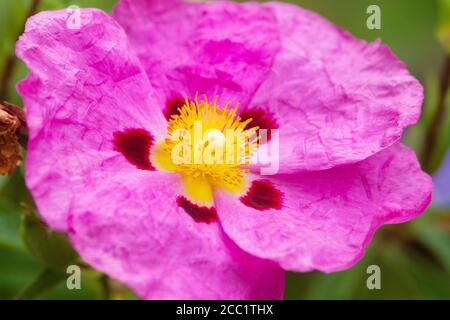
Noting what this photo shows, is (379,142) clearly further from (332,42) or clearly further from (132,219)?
(132,219)

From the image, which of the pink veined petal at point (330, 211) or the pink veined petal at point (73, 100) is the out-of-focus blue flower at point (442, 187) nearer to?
the pink veined petal at point (330, 211)

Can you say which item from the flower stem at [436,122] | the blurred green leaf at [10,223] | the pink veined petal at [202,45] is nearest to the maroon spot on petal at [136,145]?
the pink veined petal at [202,45]

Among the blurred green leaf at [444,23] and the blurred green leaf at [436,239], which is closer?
the blurred green leaf at [444,23]

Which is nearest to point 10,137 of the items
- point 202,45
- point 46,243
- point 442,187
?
point 46,243

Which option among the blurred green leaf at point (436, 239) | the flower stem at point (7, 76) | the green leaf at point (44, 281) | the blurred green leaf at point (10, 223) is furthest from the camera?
the blurred green leaf at point (436, 239)

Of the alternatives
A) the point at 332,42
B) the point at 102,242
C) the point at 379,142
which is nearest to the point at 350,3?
the point at 332,42

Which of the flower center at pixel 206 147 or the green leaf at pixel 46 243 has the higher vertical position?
the flower center at pixel 206 147

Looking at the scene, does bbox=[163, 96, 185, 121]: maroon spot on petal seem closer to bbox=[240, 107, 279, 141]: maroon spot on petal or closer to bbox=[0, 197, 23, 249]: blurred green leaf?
bbox=[240, 107, 279, 141]: maroon spot on petal

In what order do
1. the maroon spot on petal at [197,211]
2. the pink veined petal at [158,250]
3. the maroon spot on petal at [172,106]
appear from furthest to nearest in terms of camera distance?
the maroon spot on petal at [172,106] < the maroon spot on petal at [197,211] < the pink veined petal at [158,250]

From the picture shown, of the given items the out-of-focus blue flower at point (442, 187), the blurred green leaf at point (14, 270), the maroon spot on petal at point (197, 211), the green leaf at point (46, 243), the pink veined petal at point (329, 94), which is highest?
the pink veined petal at point (329, 94)
